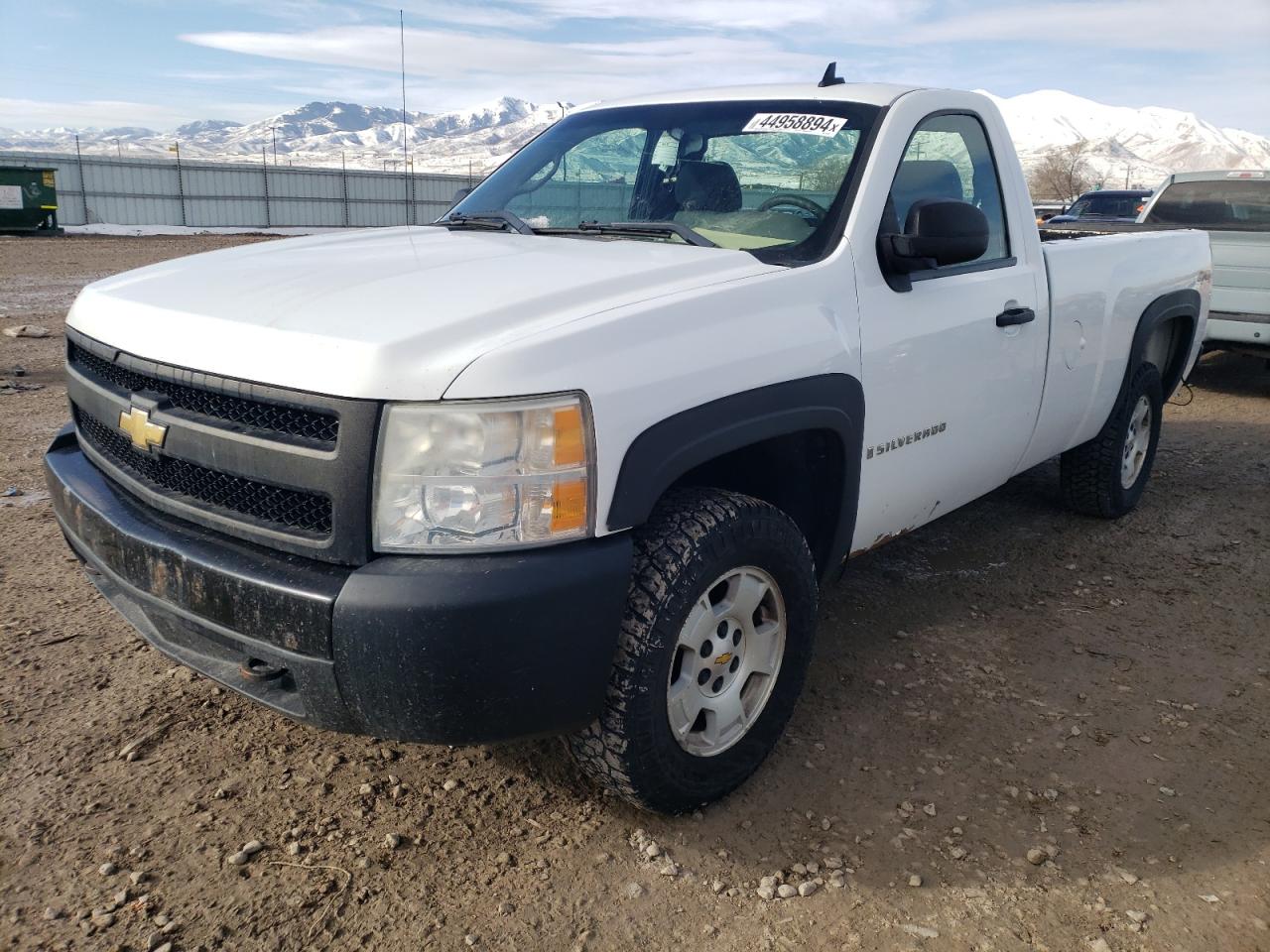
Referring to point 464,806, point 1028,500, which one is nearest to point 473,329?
point 464,806

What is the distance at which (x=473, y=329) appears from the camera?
221 centimetres

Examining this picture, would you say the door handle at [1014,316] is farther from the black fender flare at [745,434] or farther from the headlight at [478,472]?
the headlight at [478,472]

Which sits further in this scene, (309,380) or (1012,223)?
(1012,223)

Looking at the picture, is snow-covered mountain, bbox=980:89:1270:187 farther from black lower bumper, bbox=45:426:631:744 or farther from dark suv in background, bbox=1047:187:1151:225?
black lower bumper, bbox=45:426:631:744

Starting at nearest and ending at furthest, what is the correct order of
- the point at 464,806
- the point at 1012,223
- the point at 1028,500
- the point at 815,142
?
1. the point at 464,806
2. the point at 815,142
3. the point at 1012,223
4. the point at 1028,500

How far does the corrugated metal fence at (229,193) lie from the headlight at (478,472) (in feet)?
97.9

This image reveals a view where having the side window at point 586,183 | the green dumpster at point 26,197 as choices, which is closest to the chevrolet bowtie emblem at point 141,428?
the side window at point 586,183

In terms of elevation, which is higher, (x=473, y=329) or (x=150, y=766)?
(x=473, y=329)

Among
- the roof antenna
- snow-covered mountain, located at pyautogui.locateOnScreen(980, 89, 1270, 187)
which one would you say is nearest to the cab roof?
the roof antenna

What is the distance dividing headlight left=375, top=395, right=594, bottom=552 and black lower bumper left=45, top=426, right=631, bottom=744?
0.05 m

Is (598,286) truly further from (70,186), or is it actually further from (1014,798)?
(70,186)

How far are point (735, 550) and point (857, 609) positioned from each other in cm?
172

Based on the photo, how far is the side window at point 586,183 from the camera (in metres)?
3.55

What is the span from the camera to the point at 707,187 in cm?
340
